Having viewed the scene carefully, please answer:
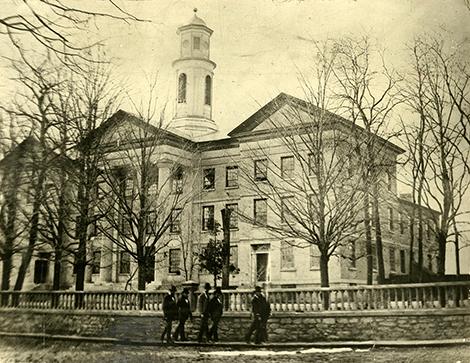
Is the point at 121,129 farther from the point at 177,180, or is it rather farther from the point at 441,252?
the point at 441,252

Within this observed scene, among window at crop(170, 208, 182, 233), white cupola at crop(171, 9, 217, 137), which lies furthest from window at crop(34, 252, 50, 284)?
white cupola at crop(171, 9, 217, 137)

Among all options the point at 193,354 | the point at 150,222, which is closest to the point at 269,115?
the point at 150,222

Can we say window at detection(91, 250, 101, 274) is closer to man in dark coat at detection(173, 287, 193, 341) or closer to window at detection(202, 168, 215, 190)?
man in dark coat at detection(173, 287, 193, 341)

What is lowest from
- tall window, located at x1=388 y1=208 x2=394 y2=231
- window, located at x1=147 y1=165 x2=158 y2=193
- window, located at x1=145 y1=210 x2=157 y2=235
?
window, located at x1=145 y1=210 x2=157 y2=235

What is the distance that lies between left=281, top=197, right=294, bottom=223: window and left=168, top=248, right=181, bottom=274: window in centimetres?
176

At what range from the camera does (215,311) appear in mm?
6668

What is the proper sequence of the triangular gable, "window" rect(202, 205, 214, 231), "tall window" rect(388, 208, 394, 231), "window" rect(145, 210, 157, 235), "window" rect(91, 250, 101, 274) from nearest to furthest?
the triangular gable → "window" rect(91, 250, 101, 274) → "window" rect(145, 210, 157, 235) → "tall window" rect(388, 208, 394, 231) → "window" rect(202, 205, 214, 231)

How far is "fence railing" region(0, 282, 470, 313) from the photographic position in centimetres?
596

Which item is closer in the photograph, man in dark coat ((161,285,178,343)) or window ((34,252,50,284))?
window ((34,252,50,284))

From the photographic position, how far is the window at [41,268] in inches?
240

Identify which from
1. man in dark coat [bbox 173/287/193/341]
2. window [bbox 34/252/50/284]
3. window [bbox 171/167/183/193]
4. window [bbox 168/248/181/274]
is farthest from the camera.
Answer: window [bbox 168/248/181/274]

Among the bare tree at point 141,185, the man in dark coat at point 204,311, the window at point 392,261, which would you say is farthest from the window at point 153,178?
the window at point 392,261

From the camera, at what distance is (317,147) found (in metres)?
8.12

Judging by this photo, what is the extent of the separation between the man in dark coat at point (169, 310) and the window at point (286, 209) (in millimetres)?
2079
